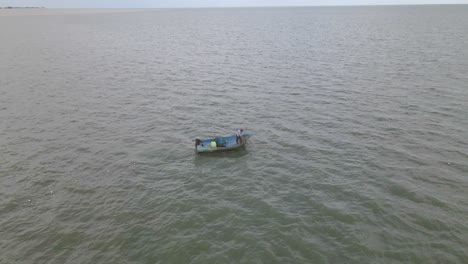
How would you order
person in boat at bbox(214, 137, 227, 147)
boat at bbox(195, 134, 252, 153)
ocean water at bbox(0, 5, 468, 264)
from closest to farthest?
ocean water at bbox(0, 5, 468, 264) → boat at bbox(195, 134, 252, 153) → person in boat at bbox(214, 137, 227, 147)

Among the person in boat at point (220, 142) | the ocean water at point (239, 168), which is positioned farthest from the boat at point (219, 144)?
the ocean water at point (239, 168)

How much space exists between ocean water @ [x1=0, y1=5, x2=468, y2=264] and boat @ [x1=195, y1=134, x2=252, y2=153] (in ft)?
2.03

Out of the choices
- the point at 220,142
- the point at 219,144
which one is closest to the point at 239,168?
the point at 219,144

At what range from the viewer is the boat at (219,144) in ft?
95.0

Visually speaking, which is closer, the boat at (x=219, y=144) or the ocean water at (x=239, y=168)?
the ocean water at (x=239, y=168)

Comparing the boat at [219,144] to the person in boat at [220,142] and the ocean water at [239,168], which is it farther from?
the ocean water at [239,168]

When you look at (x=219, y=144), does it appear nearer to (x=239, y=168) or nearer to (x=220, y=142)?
(x=220, y=142)

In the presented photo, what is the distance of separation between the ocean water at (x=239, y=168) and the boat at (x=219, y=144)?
62 cm

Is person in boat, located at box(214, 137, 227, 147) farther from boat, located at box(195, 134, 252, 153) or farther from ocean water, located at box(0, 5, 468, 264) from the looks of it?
ocean water, located at box(0, 5, 468, 264)

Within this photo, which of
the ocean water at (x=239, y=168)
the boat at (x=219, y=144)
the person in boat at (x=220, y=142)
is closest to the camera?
the ocean water at (x=239, y=168)

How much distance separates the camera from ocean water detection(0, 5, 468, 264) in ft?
62.9

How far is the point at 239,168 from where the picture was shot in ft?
89.7

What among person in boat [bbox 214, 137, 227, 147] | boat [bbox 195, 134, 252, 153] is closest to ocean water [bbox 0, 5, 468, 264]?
boat [bbox 195, 134, 252, 153]

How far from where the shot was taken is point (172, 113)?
1518 inches
